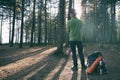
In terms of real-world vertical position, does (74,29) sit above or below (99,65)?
above

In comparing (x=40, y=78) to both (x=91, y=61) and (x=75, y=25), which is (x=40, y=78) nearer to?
(x=91, y=61)

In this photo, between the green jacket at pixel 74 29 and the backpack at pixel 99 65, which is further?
the green jacket at pixel 74 29

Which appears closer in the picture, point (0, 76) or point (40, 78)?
point (40, 78)

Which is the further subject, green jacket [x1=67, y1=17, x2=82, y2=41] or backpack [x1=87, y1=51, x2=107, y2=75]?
green jacket [x1=67, y1=17, x2=82, y2=41]

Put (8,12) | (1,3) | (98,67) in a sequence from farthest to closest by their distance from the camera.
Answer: (8,12) → (1,3) → (98,67)

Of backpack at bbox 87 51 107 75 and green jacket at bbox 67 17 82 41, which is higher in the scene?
green jacket at bbox 67 17 82 41

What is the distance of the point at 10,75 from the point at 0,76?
1.42ft

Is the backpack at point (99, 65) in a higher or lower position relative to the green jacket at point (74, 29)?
lower

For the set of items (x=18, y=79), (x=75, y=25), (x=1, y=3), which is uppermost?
(x=1, y=3)

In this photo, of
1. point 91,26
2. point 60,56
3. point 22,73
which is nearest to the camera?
point 22,73

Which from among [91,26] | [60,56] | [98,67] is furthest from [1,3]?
[91,26]

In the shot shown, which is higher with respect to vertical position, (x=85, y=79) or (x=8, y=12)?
(x=8, y=12)

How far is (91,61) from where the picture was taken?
34.9 ft

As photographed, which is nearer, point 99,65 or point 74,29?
point 99,65
